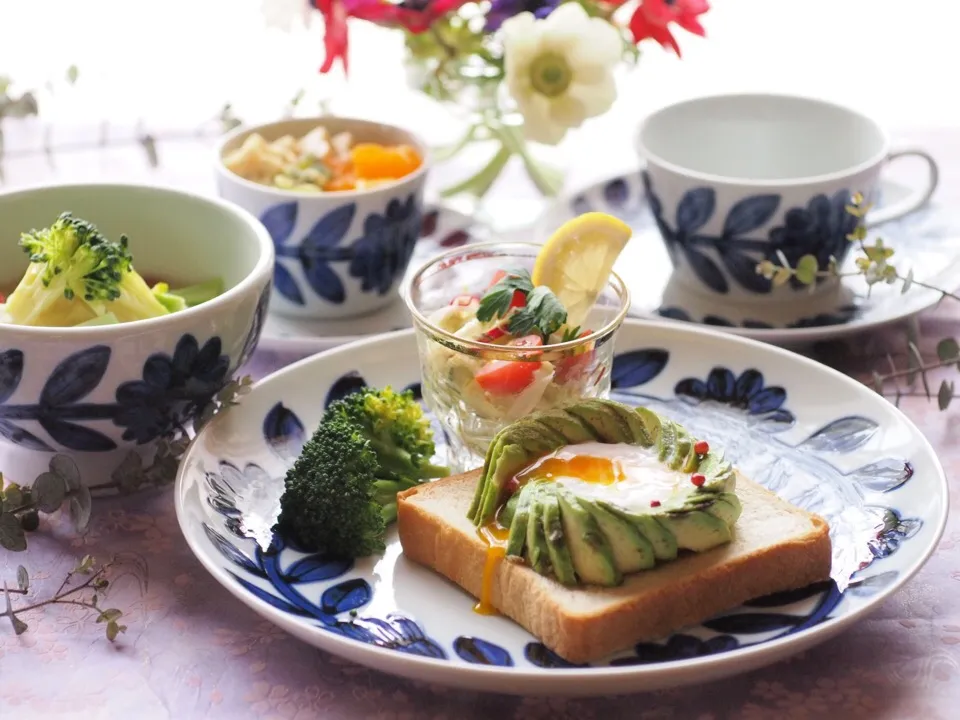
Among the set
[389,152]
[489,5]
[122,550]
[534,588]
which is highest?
[489,5]

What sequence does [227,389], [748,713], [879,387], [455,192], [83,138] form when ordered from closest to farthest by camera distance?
1. [748,713]
2. [227,389]
3. [879,387]
4. [455,192]
5. [83,138]

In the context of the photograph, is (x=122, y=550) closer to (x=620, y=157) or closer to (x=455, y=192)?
(x=455, y=192)

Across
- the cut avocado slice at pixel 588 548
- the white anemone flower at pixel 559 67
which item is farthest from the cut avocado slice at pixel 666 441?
the white anemone flower at pixel 559 67

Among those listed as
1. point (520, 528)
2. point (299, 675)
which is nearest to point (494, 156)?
point (520, 528)

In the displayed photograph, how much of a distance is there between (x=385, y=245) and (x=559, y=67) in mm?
591

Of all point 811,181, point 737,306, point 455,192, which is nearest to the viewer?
point 811,181

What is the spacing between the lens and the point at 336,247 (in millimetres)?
2766

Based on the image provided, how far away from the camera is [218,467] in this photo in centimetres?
214

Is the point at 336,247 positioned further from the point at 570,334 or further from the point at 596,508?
the point at 596,508

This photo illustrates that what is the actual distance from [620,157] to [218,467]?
2.10 meters

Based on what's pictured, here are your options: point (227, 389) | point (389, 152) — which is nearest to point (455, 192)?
point (389, 152)

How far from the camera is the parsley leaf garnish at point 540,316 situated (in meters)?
2.07

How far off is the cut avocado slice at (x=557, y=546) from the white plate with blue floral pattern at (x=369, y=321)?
935 mm

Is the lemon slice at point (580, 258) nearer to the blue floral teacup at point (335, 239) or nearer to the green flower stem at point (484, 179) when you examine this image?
the blue floral teacup at point (335, 239)
